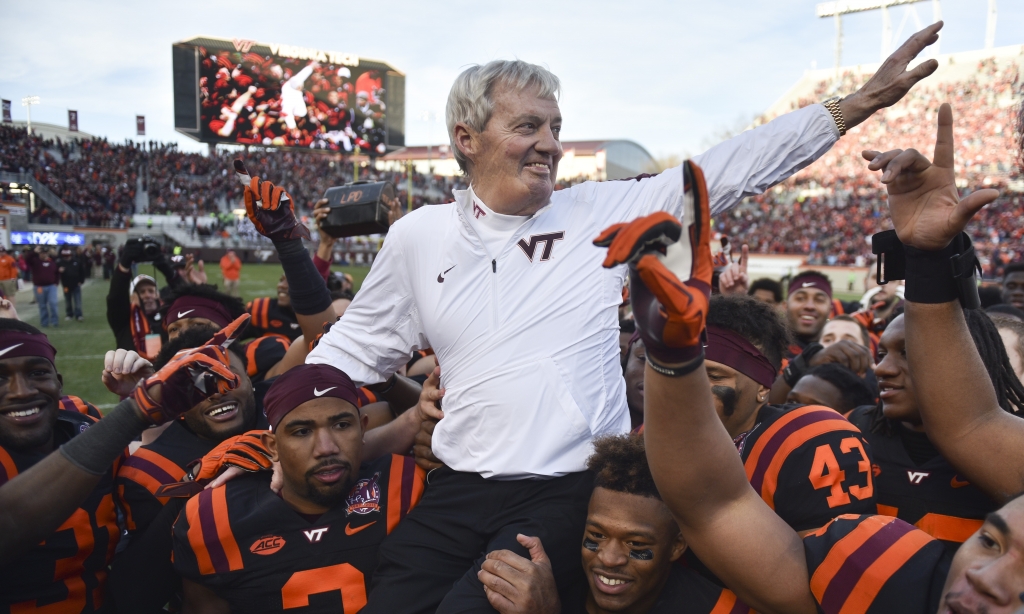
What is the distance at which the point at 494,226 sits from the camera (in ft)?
7.45

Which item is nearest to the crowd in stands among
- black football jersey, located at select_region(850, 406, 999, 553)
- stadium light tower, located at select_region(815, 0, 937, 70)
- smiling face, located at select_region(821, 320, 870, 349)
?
stadium light tower, located at select_region(815, 0, 937, 70)

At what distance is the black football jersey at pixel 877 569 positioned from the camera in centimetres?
160

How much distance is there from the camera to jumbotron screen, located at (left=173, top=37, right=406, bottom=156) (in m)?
33.4

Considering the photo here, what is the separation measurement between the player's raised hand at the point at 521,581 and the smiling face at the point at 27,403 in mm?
1905

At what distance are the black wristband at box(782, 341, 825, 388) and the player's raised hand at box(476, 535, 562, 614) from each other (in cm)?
286

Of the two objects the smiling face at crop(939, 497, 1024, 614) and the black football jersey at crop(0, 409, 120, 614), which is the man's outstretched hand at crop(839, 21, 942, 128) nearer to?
the smiling face at crop(939, 497, 1024, 614)

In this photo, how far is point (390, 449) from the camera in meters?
2.97

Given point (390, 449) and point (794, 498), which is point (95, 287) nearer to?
point (390, 449)

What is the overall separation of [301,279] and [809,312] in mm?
4550

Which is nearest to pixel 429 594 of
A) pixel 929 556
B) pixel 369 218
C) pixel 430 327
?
pixel 430 327

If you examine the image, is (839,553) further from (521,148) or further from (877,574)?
(521,148)

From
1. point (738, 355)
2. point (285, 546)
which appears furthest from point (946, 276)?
point (285, 546)

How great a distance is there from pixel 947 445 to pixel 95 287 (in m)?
25.4

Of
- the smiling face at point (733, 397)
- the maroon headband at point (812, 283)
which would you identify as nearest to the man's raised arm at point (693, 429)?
the smiling face at point (733, 397)
